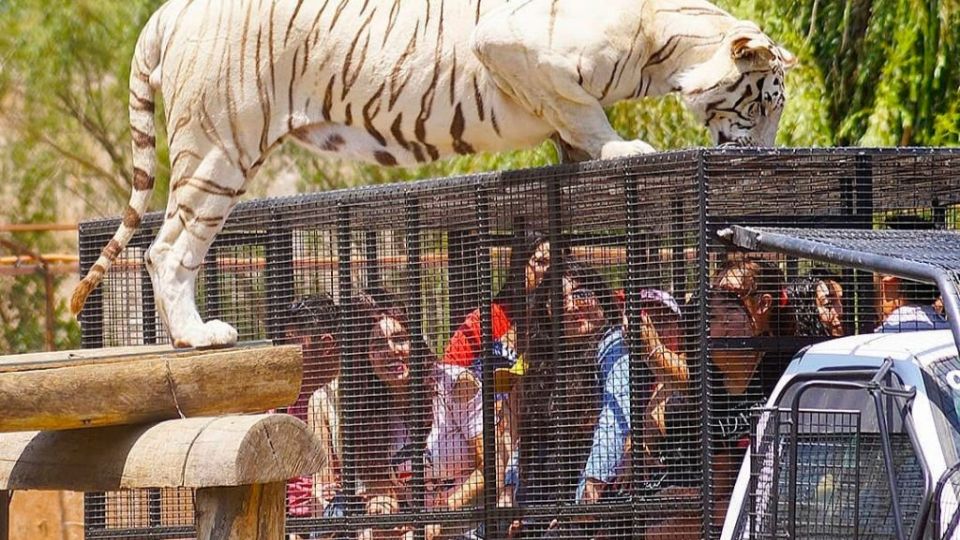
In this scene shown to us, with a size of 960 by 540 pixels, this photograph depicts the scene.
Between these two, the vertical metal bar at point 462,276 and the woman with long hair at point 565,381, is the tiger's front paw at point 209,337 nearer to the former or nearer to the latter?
the vertical metal bar at point 462,276

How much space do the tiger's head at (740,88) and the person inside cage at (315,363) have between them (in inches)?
62.4

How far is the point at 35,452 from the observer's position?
500 cm

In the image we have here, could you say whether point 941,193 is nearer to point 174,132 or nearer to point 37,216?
point 174,132

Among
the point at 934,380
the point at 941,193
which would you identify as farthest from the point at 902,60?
the point at 934,380

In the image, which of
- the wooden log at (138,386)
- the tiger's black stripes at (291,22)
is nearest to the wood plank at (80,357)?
the wooden log at (138,386)

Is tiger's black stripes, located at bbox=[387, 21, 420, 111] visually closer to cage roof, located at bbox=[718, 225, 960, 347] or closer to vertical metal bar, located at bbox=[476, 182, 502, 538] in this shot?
vertical metal bar, located at bbox=[476, 182, 502, 538]

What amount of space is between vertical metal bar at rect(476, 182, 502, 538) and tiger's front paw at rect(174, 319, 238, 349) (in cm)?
86

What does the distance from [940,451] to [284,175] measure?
16.1 meters

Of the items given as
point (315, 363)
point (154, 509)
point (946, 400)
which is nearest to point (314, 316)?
point (315, 363)

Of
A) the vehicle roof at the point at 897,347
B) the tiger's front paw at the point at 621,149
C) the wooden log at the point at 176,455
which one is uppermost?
the tiger's front paw at the point at 621,149

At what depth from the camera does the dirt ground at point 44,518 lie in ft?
31.4

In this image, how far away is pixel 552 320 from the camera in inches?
219

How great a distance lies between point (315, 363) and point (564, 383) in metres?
1.22

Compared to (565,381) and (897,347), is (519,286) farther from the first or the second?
(897,347)
